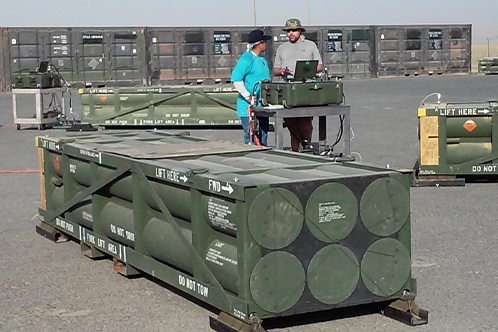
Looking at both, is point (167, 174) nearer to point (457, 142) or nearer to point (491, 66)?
point (457, 142)

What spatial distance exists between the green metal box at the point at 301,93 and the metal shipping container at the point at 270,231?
369cm

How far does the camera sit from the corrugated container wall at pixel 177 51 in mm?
42250

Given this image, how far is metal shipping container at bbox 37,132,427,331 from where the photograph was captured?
554 cm

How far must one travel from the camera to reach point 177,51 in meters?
45.0

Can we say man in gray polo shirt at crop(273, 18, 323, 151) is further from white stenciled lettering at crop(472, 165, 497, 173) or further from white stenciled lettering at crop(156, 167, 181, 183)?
white stenciled lettering at crop(156, 167, 181, 183)

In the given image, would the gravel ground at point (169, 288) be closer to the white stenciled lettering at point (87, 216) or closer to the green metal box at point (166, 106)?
the white stenciled lettering at point (87, 216)

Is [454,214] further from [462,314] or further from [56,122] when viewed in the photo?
[56,122]

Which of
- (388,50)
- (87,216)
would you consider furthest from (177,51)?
(87,216)

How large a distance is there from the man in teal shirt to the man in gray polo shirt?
0.79ft

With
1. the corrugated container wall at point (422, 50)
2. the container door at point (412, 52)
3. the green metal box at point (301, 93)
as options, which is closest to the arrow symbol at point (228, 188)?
the green metal box at point (301, 93)

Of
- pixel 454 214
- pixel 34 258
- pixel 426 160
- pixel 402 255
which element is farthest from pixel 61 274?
pixel 426 160

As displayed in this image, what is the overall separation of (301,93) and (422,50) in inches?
1721

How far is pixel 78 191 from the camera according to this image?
8.36 metres

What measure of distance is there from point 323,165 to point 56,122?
17.0m
